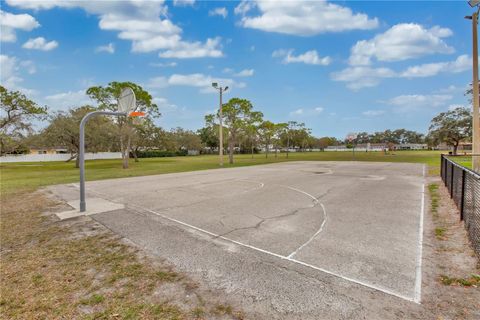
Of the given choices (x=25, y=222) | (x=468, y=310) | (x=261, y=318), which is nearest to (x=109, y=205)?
(x=25, y=222)

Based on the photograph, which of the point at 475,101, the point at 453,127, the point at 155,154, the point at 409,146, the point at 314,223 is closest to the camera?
the point at 314,223

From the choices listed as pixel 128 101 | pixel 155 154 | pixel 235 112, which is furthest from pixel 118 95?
pixel 155 154

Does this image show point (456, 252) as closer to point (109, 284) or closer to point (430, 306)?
point (430, 306)

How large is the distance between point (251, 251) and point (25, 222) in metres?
5.04

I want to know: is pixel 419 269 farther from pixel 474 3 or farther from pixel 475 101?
pixel 474 3

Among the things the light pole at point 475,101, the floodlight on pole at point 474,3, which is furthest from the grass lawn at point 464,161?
the floodlight on pole at point 474,3

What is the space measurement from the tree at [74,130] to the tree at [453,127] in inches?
1859

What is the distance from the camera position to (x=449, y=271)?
3.08 m

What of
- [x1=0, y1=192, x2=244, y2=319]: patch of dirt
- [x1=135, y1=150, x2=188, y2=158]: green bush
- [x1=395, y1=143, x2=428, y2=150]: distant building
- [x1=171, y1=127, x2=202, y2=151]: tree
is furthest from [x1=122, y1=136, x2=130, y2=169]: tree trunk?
[x1=395, y1=143, x2=428, y2=150]: distant building

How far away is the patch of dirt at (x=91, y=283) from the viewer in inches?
91.5

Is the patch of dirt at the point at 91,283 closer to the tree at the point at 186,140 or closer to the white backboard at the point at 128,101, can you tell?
the white backboard at the point at 128,101

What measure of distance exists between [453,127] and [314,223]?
46.7 meters

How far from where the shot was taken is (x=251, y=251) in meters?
3.72

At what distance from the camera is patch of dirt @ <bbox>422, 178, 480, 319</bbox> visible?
2.38m
